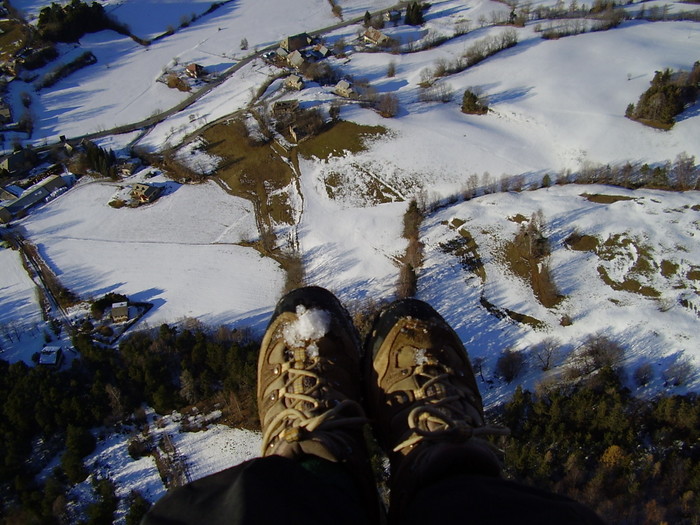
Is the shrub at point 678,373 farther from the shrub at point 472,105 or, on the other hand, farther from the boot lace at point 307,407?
the shrub at point 472,105

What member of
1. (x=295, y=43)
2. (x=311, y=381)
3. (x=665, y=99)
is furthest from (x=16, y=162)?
(x=665, y=99)

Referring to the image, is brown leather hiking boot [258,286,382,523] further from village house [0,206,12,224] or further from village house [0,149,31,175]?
village house [0,149,31,175]

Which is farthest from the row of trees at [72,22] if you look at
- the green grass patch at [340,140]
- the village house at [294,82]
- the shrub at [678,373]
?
the shrub at [678,373]

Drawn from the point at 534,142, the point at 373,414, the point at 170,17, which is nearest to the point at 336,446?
the point at 373,414

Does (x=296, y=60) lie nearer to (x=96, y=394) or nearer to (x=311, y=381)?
(x=96, y=394)

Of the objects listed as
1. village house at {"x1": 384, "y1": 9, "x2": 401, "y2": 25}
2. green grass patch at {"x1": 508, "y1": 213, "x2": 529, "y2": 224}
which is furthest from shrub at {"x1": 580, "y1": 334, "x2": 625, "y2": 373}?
village house at {"x1": 384, "y1": 9, "x2": 401, "y2": 25}

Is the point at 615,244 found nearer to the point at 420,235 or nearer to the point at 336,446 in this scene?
the point at 420,235
